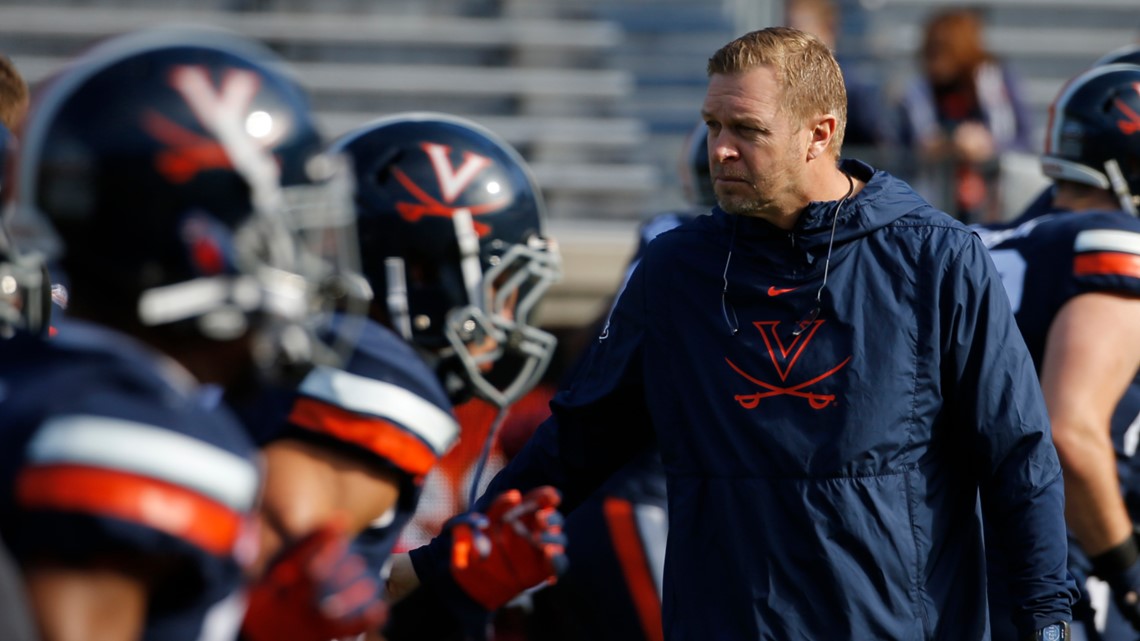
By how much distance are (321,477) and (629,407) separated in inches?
40.9

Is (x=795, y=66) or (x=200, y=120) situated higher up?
(x=200, y=120)

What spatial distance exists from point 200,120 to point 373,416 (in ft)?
1.76

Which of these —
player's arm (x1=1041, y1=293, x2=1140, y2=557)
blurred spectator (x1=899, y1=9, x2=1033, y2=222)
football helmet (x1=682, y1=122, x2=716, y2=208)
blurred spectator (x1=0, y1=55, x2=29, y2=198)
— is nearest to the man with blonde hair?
player's arm (x1=1041, y1=293, x2=1140, y2=557)

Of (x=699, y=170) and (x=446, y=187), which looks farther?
(x=699, y=170)

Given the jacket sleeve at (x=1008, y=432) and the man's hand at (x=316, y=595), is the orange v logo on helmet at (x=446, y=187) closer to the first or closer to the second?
the jacket sleeve at (x=1008, y=432)

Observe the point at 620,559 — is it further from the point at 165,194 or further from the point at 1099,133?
the point at 165,194

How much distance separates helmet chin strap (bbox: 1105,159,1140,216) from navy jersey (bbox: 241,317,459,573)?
86.6 inches

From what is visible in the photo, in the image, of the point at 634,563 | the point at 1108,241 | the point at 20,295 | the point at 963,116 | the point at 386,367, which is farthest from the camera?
the point at 963,116

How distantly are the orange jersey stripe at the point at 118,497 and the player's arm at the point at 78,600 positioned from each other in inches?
2.4

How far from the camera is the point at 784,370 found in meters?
2.71

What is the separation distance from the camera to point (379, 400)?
208cm

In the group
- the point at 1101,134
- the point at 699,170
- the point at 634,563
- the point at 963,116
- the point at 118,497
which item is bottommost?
the point at 634,563

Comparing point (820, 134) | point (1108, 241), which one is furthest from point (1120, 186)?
point (820, 134)

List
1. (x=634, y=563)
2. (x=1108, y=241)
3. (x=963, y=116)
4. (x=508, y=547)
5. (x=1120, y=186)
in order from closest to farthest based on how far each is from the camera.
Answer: (x=508, y=547)
(x=1108, y=241)
(x=1120, y=186)
(x=634, y=563)
(x=963, y=116)
